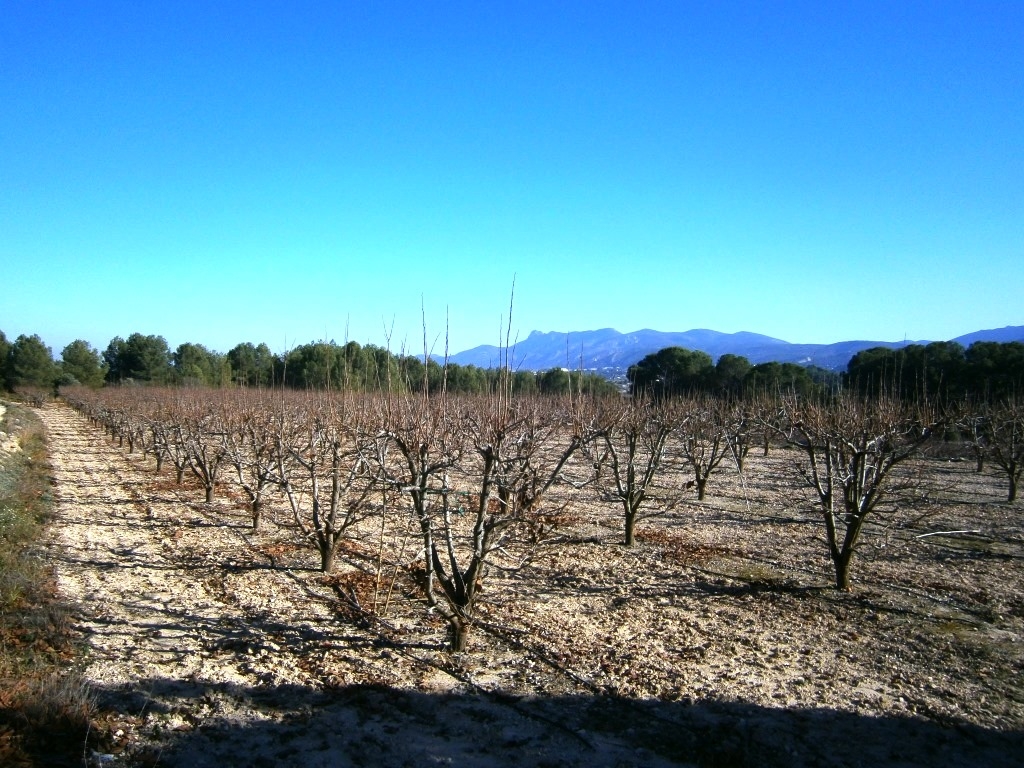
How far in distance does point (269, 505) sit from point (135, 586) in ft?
20.3

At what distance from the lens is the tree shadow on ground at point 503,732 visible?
466cm

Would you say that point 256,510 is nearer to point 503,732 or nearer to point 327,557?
point 327,557

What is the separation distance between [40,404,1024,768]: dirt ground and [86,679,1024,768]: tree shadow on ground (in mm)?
18

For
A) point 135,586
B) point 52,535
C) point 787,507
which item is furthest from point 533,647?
point 787,507

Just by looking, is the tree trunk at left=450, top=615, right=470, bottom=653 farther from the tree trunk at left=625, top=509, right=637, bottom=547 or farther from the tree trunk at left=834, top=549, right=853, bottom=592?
the tree trunk at left=625, top=509, right=637, bottom=547

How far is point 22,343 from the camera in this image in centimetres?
5656

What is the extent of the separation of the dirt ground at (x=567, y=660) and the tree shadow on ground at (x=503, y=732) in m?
0.02

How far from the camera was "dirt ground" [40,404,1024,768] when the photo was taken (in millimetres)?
4840

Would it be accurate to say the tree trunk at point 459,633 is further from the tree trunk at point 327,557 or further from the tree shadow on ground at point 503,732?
the tree trunk at point 327,557

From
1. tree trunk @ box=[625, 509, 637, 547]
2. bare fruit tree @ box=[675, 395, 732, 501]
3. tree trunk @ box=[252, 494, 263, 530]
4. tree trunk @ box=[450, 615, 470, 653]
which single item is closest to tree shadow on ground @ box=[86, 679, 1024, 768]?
tree trunk @ box=[450, 615, 470, 653]

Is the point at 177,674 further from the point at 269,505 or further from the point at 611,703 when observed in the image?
the point at 269,505

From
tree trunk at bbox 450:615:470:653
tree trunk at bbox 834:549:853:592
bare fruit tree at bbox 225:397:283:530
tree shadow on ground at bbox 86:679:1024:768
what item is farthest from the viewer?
bare fruit tree at bbox 225:397:283:530

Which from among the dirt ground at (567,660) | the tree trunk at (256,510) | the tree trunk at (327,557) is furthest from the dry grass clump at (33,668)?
the tree trunk at (256,510)

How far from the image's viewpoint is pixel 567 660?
6.22 metres
